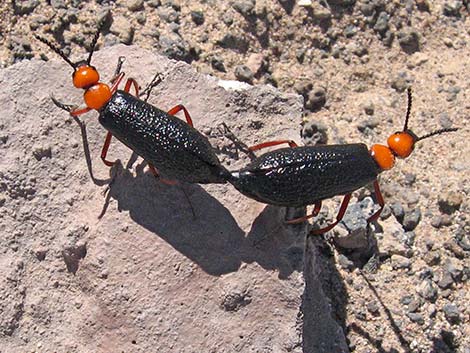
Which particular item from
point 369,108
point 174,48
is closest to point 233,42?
point 174,48

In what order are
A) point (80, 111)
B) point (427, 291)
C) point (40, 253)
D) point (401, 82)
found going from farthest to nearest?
point (401, 82) → point (427, 291) → point (80, 111) → point (40, 253)

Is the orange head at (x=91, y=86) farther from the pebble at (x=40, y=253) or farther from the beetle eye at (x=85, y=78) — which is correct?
the pebble at (x=40, y=253)

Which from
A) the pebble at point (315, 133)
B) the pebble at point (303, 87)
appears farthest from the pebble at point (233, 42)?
the pebble at point (315, 133)

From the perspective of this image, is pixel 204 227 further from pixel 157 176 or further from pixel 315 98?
pixel 315 98

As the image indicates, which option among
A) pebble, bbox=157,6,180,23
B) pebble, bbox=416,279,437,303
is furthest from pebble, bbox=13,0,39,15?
pebble, bbox=416,279,437,303

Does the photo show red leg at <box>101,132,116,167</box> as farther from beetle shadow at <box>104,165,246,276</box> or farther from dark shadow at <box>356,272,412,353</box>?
dark shadow at <box>356,272,412,353</box>

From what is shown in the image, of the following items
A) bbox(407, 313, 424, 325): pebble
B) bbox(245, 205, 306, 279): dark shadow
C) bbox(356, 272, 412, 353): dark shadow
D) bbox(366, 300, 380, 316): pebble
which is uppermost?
bbox(245, 205, 306, 279): dark shadow

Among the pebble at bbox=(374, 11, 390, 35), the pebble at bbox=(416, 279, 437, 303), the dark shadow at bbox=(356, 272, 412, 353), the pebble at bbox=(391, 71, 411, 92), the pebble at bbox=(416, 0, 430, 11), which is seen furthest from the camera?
the pebble at bbox=(416, 0, 430, 11)

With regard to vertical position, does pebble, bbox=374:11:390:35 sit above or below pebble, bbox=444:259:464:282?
above
